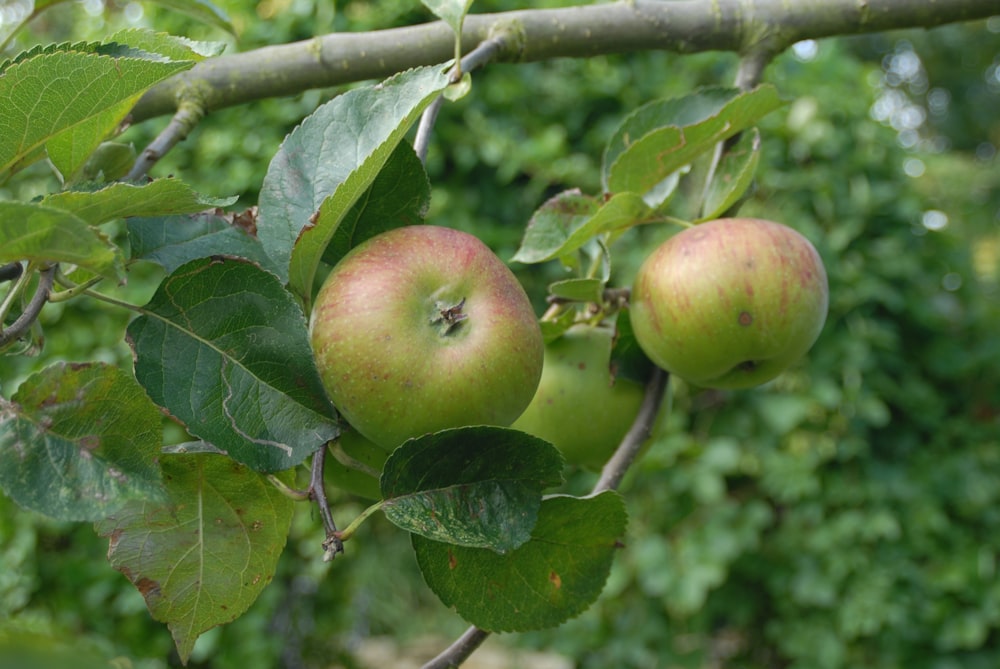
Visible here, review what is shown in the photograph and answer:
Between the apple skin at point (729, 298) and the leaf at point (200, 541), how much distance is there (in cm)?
28

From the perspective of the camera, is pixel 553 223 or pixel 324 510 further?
pixel 553 223

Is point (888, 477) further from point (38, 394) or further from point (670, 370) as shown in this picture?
point (38, 394)

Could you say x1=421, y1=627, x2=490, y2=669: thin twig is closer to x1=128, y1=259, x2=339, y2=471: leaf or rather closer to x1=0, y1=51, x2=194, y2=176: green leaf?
x1=128, y1=259, x2=339, y2=471: leaf

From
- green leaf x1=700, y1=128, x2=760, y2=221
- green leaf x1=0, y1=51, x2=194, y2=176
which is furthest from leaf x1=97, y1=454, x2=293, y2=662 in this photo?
green leaf x1=700, y1=128, x2=760, y2=221

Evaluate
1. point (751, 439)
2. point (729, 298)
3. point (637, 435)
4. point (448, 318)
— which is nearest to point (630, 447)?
point (637, 435)

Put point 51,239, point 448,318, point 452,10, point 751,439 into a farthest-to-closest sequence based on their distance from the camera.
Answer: point 751,439
point 452,10
point 448,318
point 51,239

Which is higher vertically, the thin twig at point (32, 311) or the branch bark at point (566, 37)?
the thin twig at point (32, 311)

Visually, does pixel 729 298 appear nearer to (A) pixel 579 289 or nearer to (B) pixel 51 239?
(A) pixel 579 289

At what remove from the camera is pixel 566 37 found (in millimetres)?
672

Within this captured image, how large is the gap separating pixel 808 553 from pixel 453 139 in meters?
0.98

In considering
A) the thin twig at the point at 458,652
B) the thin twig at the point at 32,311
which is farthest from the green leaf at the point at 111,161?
the thin twig at the point at 458,652

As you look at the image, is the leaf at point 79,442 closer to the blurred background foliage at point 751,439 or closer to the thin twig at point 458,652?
the thin twig at point 458,652

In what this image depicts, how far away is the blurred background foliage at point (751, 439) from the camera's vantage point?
1.46 metres

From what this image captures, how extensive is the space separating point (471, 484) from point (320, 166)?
0.18 m
